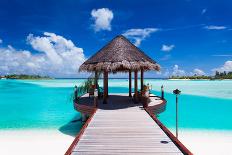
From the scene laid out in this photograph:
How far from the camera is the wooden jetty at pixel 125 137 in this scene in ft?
14.0

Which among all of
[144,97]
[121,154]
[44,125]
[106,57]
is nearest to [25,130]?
[44,125]

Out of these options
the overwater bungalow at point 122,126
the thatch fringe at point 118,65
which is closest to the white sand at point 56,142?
the overwater bungalow at point 122,126

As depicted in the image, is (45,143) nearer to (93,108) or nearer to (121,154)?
(93,108)

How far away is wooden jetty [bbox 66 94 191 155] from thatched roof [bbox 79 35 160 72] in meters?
1.94

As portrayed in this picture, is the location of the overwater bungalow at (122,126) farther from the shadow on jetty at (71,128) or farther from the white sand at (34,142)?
the white sand at (34,142)

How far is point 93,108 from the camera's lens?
8.29 metres

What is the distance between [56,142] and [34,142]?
0.69 metres

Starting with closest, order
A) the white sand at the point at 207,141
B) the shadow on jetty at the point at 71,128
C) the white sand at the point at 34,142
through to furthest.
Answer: the white sand at the point at 34,142, the white sand at the point at 207,141, the shadow on jetty at the point at 71,128

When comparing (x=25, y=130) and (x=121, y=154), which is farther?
(x=25, y=130)

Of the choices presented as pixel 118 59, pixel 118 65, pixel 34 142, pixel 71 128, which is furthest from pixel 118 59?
pixel 34 142

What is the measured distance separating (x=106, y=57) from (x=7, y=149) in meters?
4.26

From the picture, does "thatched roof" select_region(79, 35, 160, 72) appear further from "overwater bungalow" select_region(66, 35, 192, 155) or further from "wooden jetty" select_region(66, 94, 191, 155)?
"wooden jetty" select_region(66, 94, 191, 155)

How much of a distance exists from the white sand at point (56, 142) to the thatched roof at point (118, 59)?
2.61 m

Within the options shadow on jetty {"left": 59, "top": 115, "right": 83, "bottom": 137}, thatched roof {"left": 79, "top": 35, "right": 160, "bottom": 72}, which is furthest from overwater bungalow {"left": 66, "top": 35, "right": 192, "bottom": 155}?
shadow on jetty {"left": 59, "top": 115, "right": 83, "bottom": 137}
